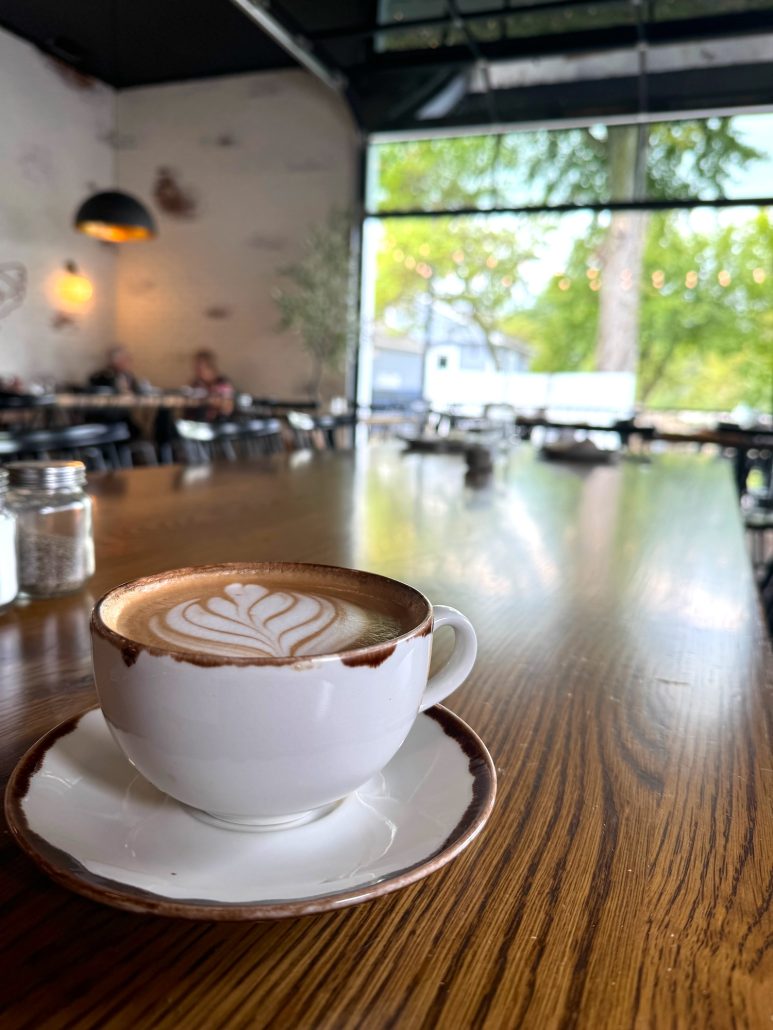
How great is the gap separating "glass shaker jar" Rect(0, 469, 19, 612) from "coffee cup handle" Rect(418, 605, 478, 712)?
1.53 ft

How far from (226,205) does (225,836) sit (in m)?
8.96

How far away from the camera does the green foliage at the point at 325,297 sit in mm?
7617

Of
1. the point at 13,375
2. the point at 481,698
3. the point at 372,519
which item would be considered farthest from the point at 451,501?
the point at 13,375

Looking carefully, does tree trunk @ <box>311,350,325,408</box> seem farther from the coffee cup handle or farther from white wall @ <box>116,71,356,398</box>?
the coffee cup handle

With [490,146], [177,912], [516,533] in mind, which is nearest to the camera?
[177,912]

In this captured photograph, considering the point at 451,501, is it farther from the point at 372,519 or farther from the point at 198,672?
the point at 198,672

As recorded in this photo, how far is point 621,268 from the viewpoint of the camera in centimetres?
776

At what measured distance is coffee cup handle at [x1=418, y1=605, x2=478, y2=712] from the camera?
42 centimetres

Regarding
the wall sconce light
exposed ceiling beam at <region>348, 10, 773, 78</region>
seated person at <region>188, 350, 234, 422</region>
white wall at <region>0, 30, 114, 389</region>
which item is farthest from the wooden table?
the wall sconce light

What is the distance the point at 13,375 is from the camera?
7805 mm

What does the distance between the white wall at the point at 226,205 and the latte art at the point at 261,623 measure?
788cm

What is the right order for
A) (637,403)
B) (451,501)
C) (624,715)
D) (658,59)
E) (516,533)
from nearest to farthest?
(624,715)
(516,533)
(451,501)
(658,59)
(637,403)

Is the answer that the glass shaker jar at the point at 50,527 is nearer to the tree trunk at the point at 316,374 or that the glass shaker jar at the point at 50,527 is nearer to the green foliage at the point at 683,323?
the tree trunk at the point at 316,374

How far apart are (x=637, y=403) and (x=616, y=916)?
8.35 m
